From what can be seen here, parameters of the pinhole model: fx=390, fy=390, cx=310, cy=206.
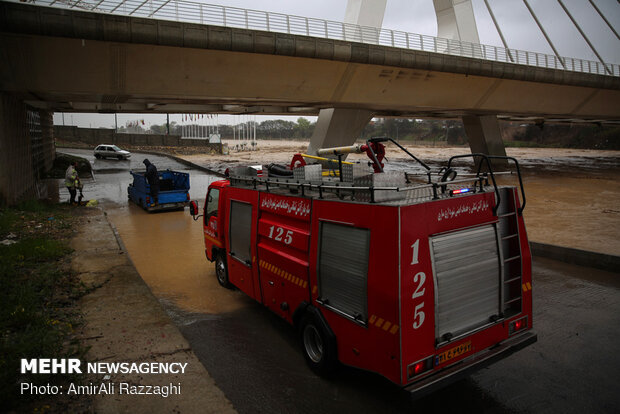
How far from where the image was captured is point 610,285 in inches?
304

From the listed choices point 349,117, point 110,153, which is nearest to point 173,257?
point 349,117

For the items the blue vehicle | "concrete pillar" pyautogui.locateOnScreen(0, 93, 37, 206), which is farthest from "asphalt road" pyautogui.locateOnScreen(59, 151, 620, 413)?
"concrete pillar" pyautogui.locateOnScreen(0, 93, 37, 206)

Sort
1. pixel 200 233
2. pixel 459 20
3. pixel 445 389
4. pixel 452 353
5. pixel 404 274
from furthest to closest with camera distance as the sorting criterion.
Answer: pixel 459 20
pixel 200 233
pixel 445 389
pixel 452 353
pixel 404 274

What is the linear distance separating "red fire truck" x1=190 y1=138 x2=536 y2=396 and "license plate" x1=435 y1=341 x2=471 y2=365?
0.01 meters

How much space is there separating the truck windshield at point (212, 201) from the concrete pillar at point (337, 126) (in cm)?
2315

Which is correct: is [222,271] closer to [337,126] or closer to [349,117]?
[337,126]

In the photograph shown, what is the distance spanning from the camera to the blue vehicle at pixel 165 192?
16.0 metres

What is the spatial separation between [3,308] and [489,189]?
6537 mm

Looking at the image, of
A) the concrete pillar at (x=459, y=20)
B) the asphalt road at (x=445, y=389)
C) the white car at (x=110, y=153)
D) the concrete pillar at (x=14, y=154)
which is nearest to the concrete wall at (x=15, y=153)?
the concrete pillar at (x=14, y=154)

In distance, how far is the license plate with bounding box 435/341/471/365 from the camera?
3.95 m

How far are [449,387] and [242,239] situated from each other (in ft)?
12.2

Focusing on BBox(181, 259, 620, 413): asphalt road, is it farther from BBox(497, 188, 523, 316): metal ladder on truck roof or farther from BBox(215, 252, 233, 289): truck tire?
BBox(215, 252, 233, 289): truck tire

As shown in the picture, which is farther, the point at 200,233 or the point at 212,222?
the point at 200,233

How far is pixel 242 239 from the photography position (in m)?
6.54
